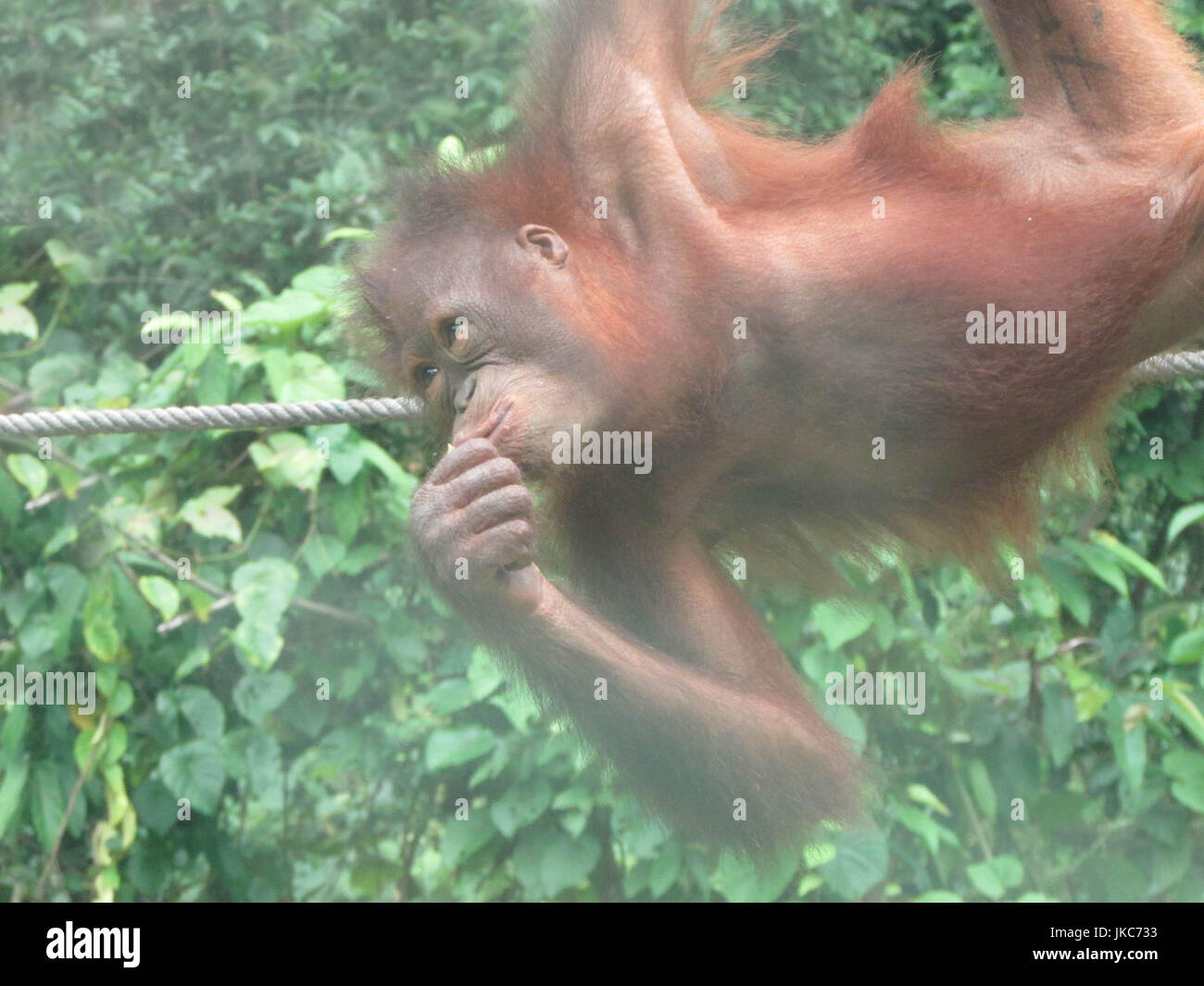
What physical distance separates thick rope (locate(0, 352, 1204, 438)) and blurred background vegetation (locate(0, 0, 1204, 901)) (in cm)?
23

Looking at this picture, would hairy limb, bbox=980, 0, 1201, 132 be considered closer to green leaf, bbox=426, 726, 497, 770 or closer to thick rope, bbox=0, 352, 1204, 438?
thick rope, bbox=0, 352, 1204, 438

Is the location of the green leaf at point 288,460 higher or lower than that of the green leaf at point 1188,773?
higher

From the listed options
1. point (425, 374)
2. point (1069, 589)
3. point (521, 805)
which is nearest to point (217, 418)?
point (425, 374)

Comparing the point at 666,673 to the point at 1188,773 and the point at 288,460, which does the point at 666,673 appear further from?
the point at 1188,773

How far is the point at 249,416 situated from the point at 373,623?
1485 mm

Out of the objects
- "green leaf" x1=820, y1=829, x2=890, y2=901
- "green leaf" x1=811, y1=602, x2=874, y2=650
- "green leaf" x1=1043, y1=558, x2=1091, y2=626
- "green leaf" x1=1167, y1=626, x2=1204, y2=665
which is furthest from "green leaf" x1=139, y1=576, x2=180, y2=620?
"green leaf" x1=1167, y1=626, x2=1204, y2=665

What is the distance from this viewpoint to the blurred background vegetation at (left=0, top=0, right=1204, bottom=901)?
3.68 m

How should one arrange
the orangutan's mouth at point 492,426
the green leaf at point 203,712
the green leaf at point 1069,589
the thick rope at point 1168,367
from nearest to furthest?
the orangutan's mouth at point 492,426 < the thick rope at point 1168,367 < the green leaf at point 1069,589 < the green leaf at point 203,712

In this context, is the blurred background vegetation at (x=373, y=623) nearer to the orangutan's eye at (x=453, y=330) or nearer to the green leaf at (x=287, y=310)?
the green leaf at (x=287, y=310)

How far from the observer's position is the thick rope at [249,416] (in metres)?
2.72

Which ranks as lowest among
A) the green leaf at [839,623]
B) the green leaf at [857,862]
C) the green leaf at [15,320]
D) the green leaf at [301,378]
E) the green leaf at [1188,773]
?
the green leaf at [857,862]

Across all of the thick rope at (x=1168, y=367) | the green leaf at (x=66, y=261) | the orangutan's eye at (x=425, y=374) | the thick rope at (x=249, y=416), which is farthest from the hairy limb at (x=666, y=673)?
the green leaf at (x=66, y=261)

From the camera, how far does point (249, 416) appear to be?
282 cm

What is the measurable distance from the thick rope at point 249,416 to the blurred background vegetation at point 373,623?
0.23 meters
